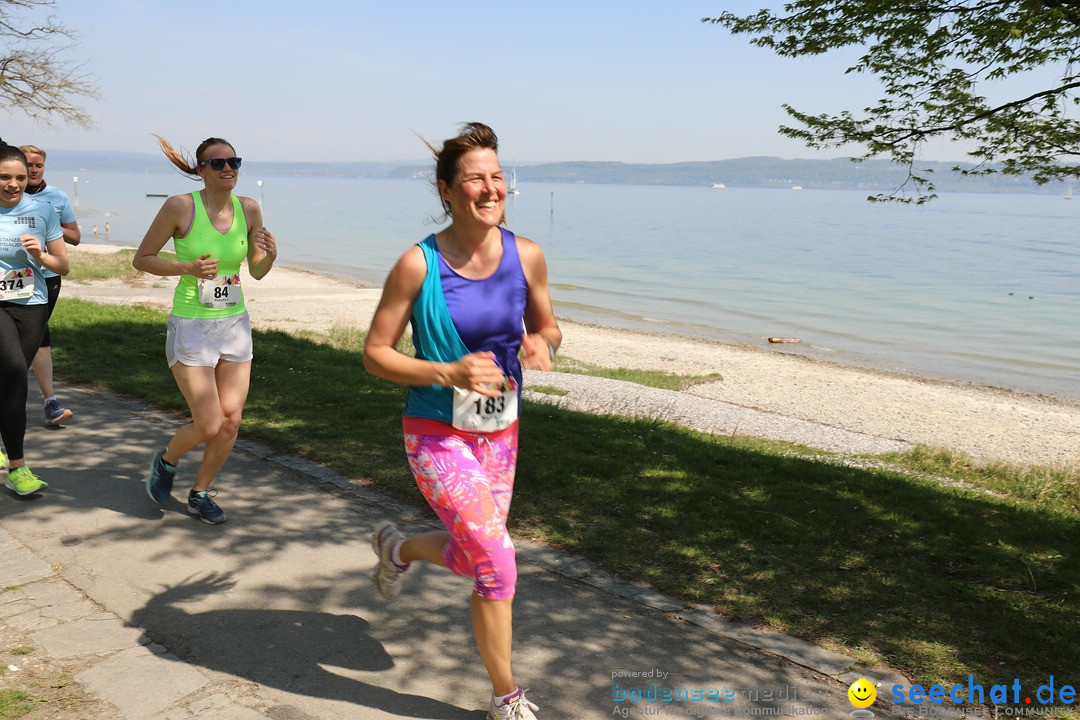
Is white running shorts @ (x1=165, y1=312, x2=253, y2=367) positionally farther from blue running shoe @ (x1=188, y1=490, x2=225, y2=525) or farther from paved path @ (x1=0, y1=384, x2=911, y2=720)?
paved path @ (x1=0, y1=384, x2=911, y2=720)

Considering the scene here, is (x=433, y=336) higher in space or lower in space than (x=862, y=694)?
higher

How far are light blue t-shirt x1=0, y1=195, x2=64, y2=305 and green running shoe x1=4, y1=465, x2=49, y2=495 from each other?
3.22ft

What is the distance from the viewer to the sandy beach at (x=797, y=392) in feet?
44.2

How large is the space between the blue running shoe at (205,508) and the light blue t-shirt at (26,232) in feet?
5.31

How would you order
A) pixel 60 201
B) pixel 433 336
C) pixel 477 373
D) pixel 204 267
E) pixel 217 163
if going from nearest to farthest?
pixel 477 373 → pixel 433 336 → pixel 204 267 → pixel 217 163 → pixel 60 201

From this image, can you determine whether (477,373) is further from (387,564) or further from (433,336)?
Result: (387,564)

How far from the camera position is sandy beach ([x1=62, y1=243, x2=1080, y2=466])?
1346 centimetres

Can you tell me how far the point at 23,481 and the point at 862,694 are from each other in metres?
4.61

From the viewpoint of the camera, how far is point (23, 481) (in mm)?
5441

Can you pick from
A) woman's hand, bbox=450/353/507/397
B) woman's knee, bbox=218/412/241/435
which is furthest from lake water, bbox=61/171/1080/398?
woman's knee, bbox=218/412/241/435

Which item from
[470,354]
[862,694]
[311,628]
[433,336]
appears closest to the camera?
[470,354]

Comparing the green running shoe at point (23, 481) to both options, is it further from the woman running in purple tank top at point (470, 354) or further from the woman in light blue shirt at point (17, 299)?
the woman running in purple tank top at point (470, 354)

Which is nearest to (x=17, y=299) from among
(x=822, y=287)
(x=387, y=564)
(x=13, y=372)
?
(x=13, y=372)

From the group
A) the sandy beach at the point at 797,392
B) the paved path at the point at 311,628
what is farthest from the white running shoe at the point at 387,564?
the sandy beach at the point at 797,392
